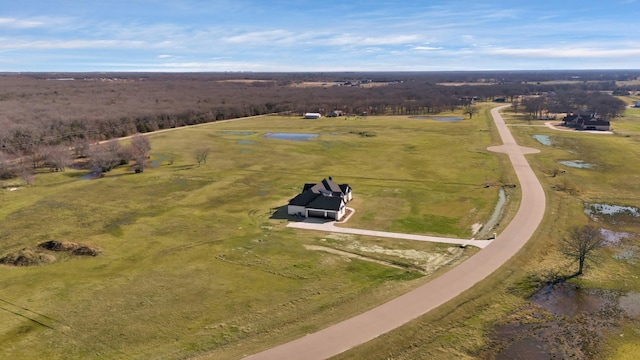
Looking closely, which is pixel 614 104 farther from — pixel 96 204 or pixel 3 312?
pixel 3 312

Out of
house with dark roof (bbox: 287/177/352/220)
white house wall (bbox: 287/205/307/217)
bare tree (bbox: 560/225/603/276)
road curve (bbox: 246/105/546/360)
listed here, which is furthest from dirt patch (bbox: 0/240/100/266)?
bare tree (bbox: 560/225/603/276)

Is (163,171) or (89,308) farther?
(163,171)

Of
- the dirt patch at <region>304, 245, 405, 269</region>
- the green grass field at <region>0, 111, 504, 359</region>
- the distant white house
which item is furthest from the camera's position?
the distant white house

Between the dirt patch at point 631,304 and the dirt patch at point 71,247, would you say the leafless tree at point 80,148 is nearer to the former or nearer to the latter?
the dirt patch at point 71,247

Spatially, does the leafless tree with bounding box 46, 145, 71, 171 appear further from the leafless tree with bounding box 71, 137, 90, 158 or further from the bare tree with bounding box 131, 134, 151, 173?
the bare tree with bounding box 131, 134, 151, 173

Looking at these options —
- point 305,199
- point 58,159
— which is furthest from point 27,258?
point 58,159

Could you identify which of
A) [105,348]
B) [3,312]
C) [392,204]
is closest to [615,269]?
[392,204]
